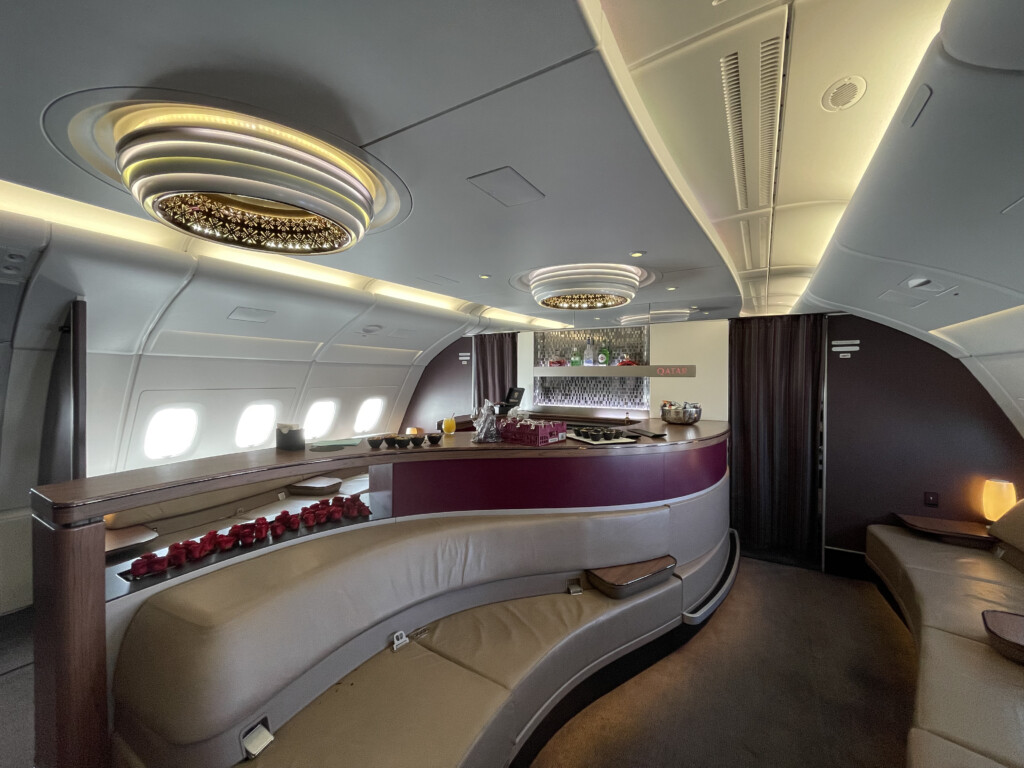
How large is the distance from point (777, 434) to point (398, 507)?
489cm

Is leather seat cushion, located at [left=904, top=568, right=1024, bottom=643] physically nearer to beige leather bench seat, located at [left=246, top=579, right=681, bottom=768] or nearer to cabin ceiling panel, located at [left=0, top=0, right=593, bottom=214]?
beige leather bench seat, located at [left=246, top=579, right=681, bottom=768]

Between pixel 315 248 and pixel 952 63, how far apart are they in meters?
2.62

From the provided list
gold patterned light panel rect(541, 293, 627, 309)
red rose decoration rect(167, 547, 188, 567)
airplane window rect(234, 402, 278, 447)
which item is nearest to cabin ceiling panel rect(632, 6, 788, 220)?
gold patterned light panel rect(541, 293, 627, 309)

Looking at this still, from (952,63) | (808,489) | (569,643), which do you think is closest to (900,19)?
(952,63)

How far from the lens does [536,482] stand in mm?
3033

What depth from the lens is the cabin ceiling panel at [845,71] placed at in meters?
1.34

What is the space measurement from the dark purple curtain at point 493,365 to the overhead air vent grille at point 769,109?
504cm

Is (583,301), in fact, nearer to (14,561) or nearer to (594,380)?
(594,380)

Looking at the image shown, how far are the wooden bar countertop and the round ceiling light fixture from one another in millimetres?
1198

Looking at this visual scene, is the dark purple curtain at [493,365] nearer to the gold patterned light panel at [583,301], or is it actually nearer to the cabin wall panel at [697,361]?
the cabin wall panel at [697,361]

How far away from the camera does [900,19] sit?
1.36 meters

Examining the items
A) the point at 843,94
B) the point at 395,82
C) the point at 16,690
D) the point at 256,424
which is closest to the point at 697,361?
the point at 843,94

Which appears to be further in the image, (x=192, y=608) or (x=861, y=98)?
(x=861, y=98)

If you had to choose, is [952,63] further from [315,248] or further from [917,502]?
[917,502]
